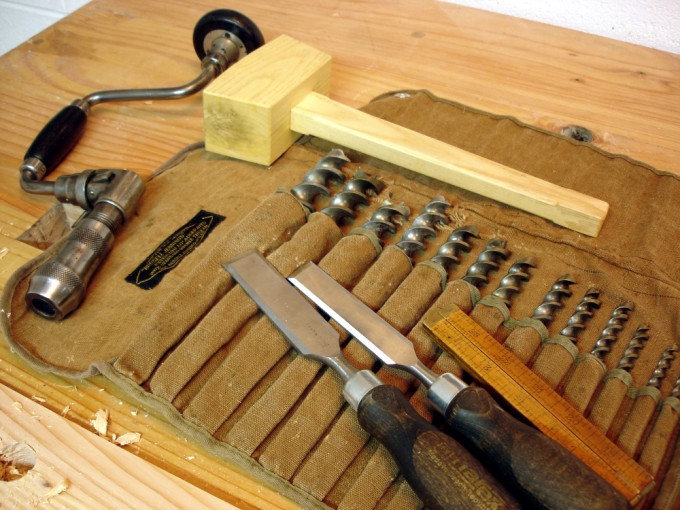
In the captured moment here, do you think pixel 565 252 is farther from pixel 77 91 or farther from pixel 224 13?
pixel 77 91

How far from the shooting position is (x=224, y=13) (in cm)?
146

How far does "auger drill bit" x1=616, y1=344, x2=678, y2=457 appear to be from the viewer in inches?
34.4

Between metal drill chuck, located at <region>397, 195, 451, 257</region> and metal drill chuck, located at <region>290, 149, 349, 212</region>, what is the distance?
17cm

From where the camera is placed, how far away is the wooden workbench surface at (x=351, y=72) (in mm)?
1370

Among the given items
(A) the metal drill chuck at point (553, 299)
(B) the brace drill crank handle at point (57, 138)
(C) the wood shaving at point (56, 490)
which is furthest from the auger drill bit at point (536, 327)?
(B) the brace drill crank handle at point (57, 138)

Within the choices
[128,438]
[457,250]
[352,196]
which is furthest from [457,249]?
[128,438]

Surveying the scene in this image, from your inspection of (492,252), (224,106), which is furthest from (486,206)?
(224,106)

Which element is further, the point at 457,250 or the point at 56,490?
the point at 457,250

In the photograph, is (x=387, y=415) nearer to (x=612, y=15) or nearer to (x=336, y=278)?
(x=336, y=278)

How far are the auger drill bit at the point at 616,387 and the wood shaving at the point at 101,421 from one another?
2.24 ft

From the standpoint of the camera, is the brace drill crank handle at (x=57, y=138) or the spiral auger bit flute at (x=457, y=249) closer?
the spiral auger bit flute at (x=457, y=249)

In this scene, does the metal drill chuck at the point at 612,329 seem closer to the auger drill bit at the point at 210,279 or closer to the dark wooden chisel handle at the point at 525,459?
the dark wooden chisel handle at the point at 525,459

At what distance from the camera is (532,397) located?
871 millimetres

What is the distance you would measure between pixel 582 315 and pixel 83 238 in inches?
32.1
